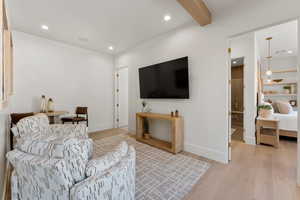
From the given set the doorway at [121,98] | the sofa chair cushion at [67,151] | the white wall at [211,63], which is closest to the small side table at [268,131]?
the white wall at [211,63]

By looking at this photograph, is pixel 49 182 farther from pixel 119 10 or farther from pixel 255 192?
pixel 119 10

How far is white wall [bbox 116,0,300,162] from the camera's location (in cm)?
200

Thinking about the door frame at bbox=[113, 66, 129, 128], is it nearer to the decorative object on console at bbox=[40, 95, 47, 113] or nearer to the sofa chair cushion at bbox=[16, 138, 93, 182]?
the decorative object on console at bbox=[40, 95, 47, 113]

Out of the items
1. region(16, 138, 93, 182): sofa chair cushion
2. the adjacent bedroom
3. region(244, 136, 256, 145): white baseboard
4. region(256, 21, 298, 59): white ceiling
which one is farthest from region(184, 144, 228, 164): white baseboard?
region(256, 21, 298, 59): white ceiling

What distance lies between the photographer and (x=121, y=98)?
534 centimetres

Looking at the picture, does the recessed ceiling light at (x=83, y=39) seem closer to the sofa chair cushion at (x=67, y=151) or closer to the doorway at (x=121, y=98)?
the doorway at (x=121, y=98)

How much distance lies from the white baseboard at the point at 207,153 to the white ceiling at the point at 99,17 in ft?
8.68

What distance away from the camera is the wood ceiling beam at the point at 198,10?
193 cm

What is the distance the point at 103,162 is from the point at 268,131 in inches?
162

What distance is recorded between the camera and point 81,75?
164 inches

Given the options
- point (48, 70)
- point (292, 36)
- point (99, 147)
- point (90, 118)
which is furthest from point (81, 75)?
point (292, 36)

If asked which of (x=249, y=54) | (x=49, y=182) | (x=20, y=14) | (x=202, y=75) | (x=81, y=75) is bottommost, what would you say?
(x=49, y=182)

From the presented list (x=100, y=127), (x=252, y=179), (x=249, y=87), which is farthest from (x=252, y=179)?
(x=100, y=127)

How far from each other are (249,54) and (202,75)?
1.75m
